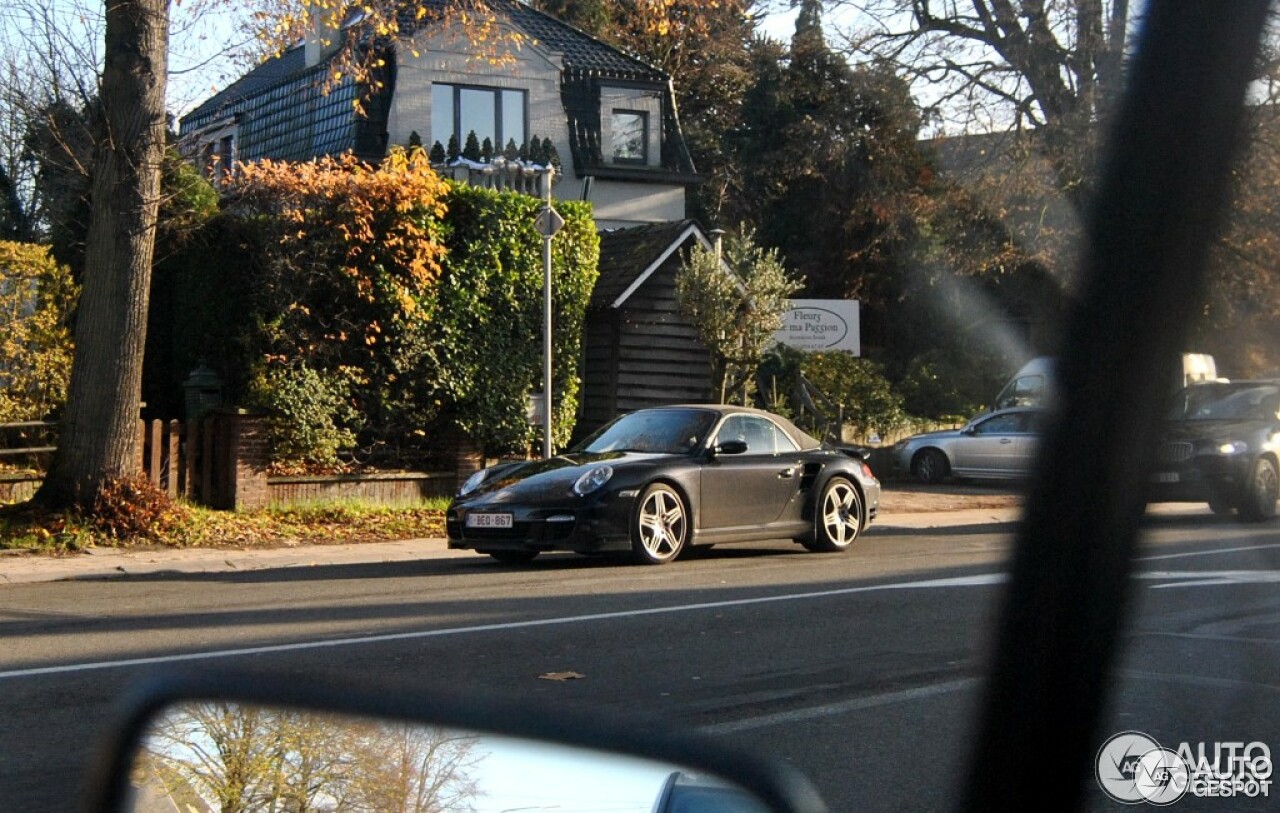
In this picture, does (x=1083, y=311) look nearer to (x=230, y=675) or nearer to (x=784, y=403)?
(x=784, y=403)

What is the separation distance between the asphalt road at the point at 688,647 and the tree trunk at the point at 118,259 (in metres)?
2.54

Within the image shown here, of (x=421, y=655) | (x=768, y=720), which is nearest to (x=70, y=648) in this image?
(x=421, y=655)

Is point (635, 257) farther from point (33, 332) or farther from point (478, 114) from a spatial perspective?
point (478, 114)

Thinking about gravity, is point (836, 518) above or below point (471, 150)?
below

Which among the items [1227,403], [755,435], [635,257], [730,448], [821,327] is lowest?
[730,448]

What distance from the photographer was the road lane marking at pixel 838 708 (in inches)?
245

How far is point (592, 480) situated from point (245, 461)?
5503mm

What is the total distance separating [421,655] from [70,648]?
83.7 inches

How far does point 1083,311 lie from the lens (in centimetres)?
1803

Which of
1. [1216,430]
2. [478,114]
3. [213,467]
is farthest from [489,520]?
[478,114]

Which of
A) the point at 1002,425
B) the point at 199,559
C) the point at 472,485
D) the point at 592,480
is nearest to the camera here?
the point at 592,480

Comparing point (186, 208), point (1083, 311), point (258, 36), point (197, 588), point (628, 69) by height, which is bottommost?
point (197, 588)

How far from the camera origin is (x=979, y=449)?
23.5 m

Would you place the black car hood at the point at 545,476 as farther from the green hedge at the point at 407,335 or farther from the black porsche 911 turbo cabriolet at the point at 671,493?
the green hedge at the point at 407,335
